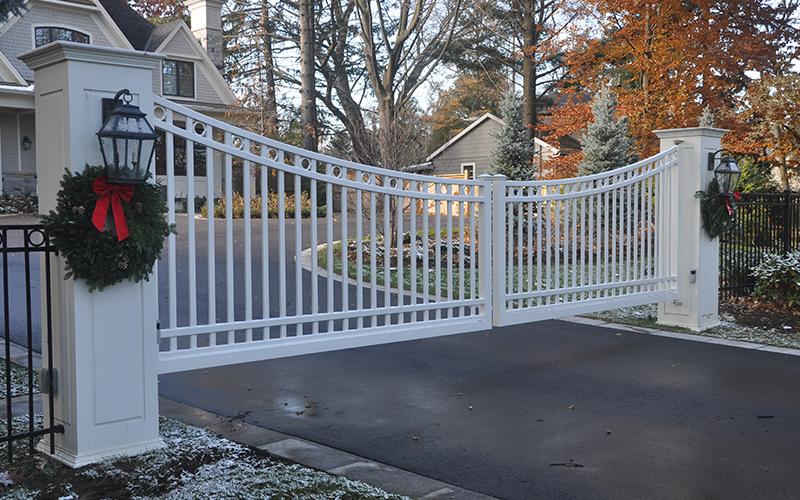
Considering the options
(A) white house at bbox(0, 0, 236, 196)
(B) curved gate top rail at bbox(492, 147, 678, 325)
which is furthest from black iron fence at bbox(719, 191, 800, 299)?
(A) white house at bbox(0, 0, 236, 196)

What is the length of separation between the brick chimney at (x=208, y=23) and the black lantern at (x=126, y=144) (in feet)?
85.9

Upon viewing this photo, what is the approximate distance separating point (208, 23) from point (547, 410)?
89.8 feet

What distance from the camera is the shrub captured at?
29.9 feet

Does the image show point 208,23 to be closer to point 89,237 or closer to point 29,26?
point 29,26

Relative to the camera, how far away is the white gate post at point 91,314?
3.82 m

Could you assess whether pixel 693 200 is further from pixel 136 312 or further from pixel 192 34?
pixel 192 34

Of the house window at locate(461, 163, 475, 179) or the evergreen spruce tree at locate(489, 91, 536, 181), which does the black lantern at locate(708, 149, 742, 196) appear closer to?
the evergreen spruce tree at locate(489, 91, 536, 181)

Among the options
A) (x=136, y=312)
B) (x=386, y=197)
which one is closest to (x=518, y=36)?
(x=386, y=197)

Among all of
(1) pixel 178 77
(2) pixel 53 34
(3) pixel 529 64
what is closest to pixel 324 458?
(3) pixel 529 64

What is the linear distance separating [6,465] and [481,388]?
351cm

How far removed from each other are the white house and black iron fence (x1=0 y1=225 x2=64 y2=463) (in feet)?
47.2

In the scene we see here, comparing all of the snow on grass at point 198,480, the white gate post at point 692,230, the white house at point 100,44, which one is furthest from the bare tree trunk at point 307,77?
the snow on grass at point 198,480

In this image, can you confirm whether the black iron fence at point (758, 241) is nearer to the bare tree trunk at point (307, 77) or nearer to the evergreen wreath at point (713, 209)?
the evergreen wreath at point (713, 209)

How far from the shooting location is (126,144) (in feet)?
12.3
